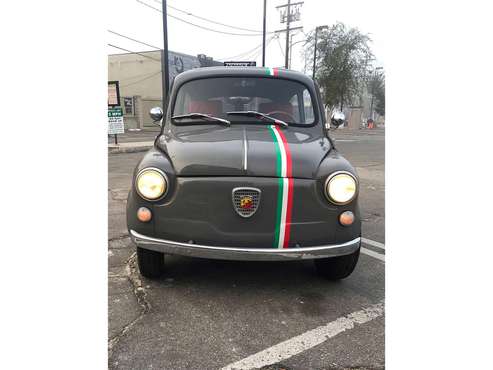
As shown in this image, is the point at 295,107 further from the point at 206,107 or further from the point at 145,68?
the point at 145,68

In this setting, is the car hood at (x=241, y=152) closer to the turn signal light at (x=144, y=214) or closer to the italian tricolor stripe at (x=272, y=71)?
the turn signal light at (x=144, y=214)

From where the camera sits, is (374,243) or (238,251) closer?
(238,251)

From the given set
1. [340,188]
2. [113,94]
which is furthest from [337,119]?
[113,94]

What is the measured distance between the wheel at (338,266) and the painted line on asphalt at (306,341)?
358 mm

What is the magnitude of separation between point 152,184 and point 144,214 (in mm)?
228

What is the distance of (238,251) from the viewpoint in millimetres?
2414

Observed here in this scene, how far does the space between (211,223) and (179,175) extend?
0.41 metres

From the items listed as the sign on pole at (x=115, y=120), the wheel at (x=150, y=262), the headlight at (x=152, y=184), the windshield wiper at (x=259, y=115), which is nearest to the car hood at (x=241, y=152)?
the headlight at (x=152, y=184)

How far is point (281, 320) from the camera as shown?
2.38 m

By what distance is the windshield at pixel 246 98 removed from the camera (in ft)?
11.6

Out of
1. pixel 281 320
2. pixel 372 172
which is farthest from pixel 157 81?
pixel 281 320

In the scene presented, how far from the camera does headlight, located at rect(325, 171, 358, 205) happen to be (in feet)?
8.15

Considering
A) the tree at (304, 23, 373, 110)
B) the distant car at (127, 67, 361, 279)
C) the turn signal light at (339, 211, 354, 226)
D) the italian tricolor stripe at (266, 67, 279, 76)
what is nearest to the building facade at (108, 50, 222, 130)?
the tree at (304, 23, 373, 110)

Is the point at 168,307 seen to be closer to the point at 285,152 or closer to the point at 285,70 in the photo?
the point at 285,152
